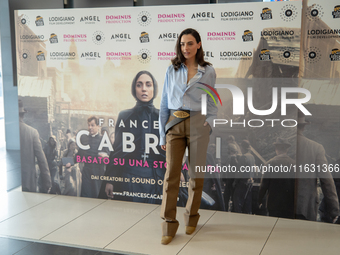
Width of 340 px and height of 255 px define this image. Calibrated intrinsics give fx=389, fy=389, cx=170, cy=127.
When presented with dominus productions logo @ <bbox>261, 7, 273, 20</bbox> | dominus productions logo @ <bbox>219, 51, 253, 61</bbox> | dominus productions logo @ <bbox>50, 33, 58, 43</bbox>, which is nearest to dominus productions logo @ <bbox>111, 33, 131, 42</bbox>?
dominus productions logo @ <bbox>50, 33, 58, 43</bbox>

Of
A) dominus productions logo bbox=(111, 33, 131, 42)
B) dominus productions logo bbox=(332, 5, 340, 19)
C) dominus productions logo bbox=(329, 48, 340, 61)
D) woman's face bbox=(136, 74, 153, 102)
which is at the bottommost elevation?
woman's face bbox=(136, 74, 153, 102)

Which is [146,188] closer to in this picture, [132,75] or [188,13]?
[132,75]

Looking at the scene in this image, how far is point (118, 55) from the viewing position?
3.79 m

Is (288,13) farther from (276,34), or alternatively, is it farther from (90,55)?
(90,55)

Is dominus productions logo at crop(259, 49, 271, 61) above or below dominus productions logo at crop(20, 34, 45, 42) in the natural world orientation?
below

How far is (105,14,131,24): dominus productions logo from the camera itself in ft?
12.2

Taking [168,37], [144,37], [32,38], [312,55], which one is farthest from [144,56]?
[312,55]

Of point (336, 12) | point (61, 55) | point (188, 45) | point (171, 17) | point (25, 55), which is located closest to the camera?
point (188, 45)

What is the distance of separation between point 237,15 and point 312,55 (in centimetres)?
73

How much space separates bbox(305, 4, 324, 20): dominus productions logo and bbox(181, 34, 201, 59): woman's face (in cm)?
104

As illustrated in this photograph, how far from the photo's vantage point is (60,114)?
159 inches

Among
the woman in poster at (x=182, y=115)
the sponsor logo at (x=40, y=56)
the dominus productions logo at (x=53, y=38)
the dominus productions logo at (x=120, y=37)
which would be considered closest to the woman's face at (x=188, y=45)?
the woman in poster at (x=182, y=115)

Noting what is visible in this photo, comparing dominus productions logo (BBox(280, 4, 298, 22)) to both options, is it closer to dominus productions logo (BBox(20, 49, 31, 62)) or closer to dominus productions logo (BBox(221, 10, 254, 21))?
Result: dominus productions logo (BBox(221, 10, 254, 21))

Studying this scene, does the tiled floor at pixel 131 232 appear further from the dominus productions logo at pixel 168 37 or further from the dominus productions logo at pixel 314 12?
the dominus productions logo at pixel 314 12
